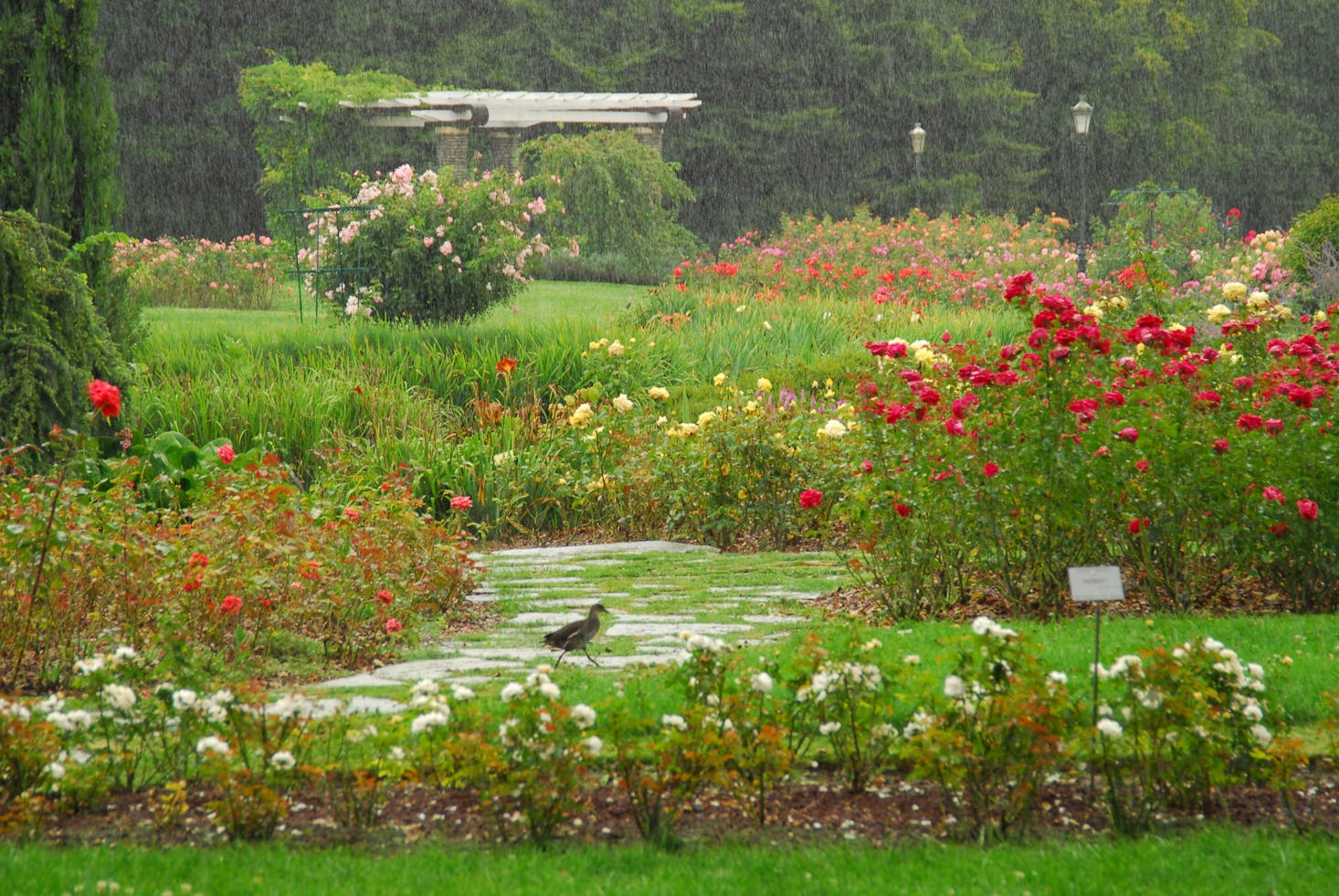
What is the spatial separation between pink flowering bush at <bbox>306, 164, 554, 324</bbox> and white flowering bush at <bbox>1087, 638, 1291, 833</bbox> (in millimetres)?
10498

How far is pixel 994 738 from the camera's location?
2.91 m

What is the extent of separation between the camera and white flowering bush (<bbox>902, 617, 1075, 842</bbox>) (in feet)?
9.41

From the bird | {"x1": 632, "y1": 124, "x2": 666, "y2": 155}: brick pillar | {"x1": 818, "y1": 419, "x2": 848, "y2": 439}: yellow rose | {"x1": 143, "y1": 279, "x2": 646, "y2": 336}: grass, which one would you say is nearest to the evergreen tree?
{"x1": 143, "y1": 279, "x2": 646, "y2": 336}: grass

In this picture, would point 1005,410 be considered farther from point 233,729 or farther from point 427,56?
point 427,56

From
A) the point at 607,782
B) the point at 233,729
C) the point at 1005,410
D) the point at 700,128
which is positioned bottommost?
the point at 607,782

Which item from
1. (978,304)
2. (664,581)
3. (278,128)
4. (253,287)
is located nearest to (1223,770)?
(664,581)

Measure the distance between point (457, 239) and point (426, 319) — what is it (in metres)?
→ 0.91

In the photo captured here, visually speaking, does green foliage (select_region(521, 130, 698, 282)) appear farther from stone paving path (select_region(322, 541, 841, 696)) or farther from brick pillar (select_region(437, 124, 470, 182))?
stone paving path (select_region(322, 541, 841, 696))

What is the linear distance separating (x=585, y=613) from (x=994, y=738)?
248 cm

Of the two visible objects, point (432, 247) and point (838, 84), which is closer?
point (432, 247)

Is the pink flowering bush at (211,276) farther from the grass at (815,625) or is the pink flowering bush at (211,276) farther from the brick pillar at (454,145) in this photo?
the grass at (815,625)

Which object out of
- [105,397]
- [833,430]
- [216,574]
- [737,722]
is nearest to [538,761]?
[737,722]

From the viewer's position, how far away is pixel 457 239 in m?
13.0

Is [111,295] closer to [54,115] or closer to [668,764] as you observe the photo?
[54,115]
